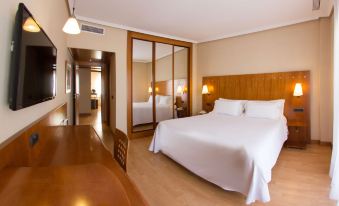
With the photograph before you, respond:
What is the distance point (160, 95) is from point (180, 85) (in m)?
0.68

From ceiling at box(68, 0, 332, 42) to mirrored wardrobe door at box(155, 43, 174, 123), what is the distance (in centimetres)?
54

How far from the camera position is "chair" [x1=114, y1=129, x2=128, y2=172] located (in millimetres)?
1319

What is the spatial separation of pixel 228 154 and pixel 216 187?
465 millimetres

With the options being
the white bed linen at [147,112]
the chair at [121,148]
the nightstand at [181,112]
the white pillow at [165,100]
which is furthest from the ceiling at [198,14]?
the chair at [121,148]

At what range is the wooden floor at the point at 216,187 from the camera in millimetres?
1887

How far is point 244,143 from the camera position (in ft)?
6.56

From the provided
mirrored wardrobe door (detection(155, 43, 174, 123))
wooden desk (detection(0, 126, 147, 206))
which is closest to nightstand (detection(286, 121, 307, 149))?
mirrored wardrobe door (detection(155, 43, 174, 123))

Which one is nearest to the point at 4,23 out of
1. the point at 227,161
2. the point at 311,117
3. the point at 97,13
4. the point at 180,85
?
the point at 227,161

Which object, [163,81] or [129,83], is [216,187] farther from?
[163,81]

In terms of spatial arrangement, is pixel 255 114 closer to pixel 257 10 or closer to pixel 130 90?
pixel 257 10

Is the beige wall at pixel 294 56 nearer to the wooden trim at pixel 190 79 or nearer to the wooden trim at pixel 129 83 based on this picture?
the wooden trim at pixel 190 79

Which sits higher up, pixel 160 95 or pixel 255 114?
pixel 160 95

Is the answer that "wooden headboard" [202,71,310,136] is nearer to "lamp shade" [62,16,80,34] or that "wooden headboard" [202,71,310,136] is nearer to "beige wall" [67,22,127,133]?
"beige wall" [67,22,127,133]

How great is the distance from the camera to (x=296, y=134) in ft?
11.8
